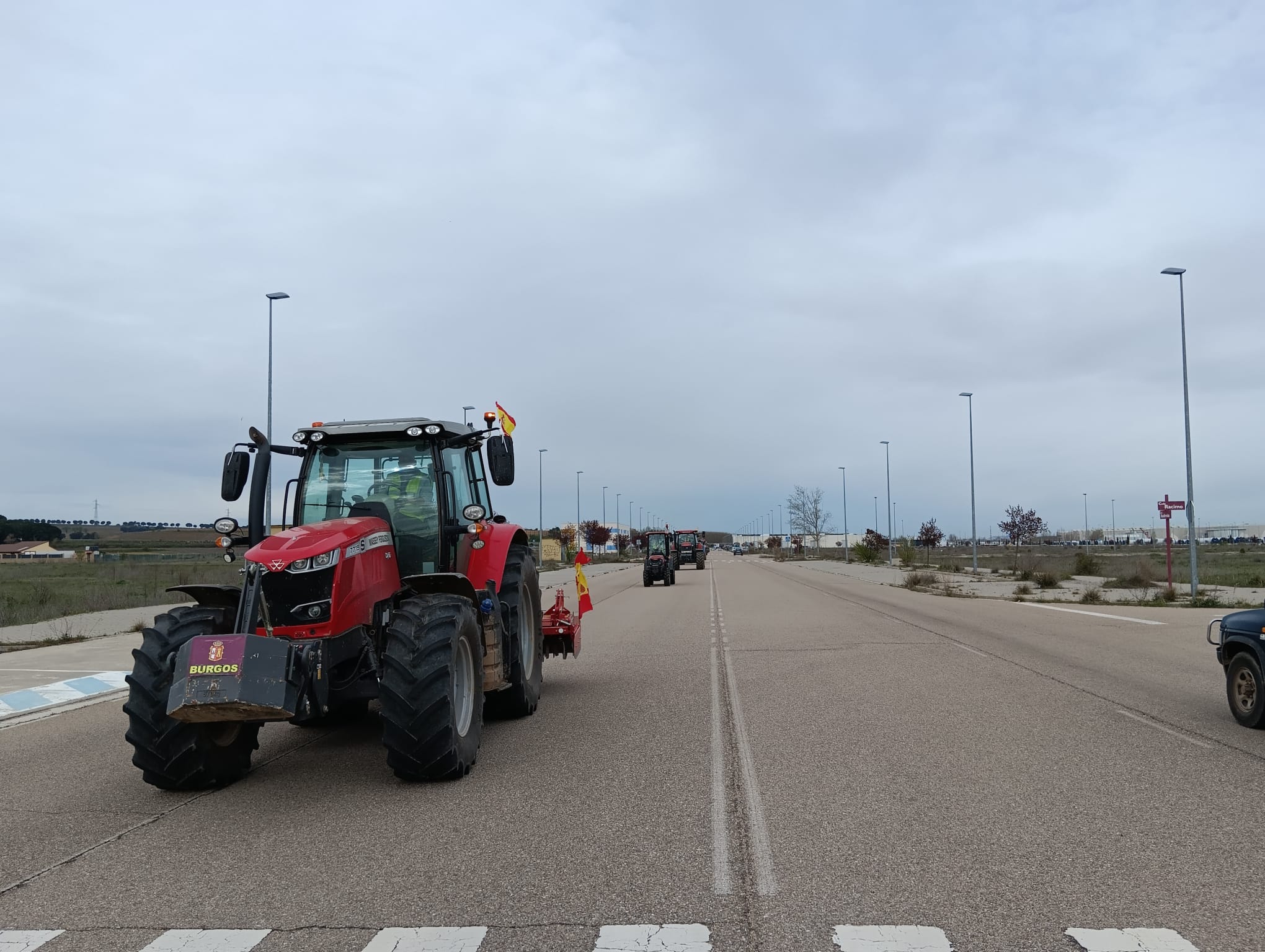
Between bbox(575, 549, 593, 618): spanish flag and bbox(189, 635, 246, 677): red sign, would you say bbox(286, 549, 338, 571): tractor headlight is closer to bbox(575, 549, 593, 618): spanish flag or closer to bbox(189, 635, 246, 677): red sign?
bbox(189, 635, 246, 677): red sign

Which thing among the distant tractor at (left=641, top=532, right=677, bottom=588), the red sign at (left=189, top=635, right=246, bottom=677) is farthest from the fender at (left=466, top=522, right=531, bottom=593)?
the distant tractor at (left=641, top=532, right=677, bottom=588)

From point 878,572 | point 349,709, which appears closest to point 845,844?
point 349,709

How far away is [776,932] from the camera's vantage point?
4512 mm

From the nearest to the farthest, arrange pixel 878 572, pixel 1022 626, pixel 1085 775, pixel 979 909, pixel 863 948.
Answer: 1. pixel 863 948
2. pixel 979 909
3. pixel 1085 775
4. pixel 1022 626
5. pixel 878 572

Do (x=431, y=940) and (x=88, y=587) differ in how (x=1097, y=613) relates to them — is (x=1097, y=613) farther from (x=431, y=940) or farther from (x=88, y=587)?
(x=88, y=587)

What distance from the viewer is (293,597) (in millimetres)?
7289

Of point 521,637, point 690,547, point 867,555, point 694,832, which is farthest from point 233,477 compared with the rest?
point 867,555

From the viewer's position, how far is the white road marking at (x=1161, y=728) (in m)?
8.65

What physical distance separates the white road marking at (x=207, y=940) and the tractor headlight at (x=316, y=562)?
9.51ft

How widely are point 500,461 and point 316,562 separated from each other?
250 cm

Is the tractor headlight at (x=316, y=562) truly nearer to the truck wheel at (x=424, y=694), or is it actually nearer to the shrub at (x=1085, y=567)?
the truck wheel at (x=424, y=694)

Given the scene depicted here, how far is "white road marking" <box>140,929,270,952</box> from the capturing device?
14.5 feet

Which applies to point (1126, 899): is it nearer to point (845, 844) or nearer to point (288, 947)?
point (845, 844)

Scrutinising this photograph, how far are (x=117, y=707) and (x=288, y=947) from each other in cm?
861
